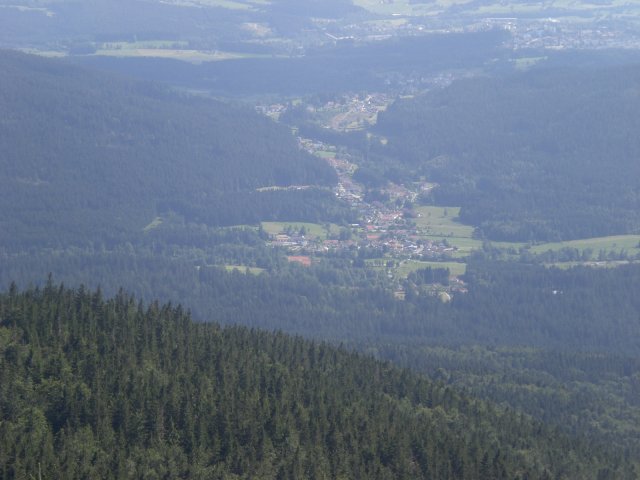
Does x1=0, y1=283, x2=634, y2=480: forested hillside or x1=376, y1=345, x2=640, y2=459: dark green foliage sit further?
x1=376, y1=345, x2=640, y2=459: dark green foliage

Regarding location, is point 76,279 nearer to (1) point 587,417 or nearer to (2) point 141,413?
(1) point 587,417

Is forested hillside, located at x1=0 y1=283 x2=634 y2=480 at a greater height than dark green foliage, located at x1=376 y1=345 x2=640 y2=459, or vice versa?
forested hillside, located at x1=0 y1=283 x2=634 y2=480

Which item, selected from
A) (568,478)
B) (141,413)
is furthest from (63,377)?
(568,478)

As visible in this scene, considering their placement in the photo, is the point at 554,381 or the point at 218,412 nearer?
the point at 218,412

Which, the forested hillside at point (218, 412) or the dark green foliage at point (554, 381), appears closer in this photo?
the forested hillside at point (218, 412)

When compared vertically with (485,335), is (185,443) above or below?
above

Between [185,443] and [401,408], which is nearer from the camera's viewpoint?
[185,443]

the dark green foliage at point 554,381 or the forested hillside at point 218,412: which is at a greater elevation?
the forested hillside at point 218,412

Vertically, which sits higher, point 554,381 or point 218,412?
point 218,412
